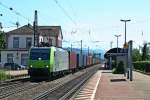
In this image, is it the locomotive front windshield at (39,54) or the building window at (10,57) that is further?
the building window at (10,57)

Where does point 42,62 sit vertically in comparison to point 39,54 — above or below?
below

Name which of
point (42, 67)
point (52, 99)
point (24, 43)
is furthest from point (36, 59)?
point (24, 43)

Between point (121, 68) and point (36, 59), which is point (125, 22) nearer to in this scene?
point (121, 68)

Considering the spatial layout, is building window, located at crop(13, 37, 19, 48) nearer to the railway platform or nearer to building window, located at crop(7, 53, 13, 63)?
building window, located at crop(7, 53, 13, 63)

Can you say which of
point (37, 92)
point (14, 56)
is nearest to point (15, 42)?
point (14, 56)

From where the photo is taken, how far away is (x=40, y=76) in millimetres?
42656

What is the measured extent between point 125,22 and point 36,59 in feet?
103

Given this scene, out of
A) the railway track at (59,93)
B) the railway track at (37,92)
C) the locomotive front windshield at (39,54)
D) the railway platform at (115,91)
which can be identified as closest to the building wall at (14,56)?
the locomotive front windshield at (39,54)

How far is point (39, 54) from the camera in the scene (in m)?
42.7

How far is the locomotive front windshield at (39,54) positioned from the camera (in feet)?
139

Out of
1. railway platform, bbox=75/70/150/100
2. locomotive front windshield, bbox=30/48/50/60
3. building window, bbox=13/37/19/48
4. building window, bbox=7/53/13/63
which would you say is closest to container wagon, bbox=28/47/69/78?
locomotive front windshield, bbox=30/48/50/60

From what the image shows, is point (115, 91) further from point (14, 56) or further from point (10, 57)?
point (10, 57)

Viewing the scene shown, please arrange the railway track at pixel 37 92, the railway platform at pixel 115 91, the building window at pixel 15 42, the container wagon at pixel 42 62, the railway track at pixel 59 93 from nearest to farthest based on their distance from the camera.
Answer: the railway platform at pixel 115 91, the railway track at pixel 37 92, the railway track at pixel 59 93, the container wagon at pixel 42 62, the building window at pixel 15 42

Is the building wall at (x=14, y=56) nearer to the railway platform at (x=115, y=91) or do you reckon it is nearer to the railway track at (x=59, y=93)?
the railway track at (x=59, y=93)
